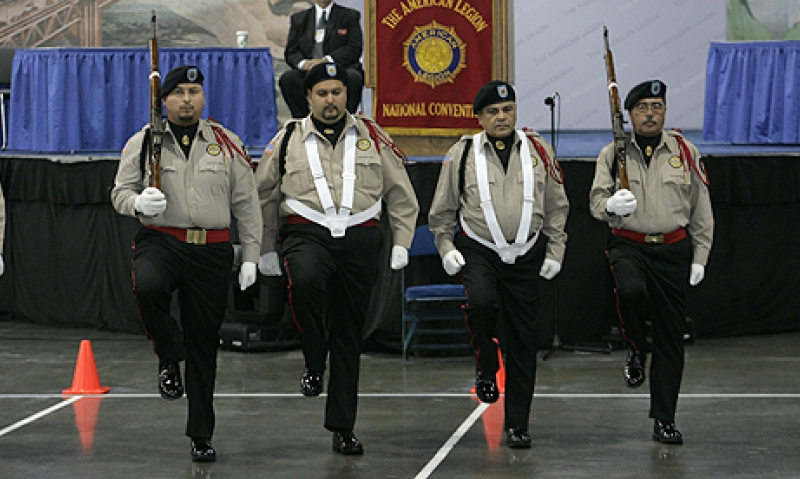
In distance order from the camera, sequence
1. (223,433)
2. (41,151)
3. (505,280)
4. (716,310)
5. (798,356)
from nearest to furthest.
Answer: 1. (505,280)
2. (223,433)
3. (798,356)
4. (716,310)
5. (41,151)

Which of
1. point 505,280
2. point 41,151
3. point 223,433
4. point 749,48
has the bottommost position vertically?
point 223,433

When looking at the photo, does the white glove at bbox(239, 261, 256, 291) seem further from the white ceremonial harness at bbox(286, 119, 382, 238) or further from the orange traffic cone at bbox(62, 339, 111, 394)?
the orange traffic cone at bbox(62, 339, 111, 394)

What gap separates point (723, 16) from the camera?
18484mm

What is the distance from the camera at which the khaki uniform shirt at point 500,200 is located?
7.02 metres

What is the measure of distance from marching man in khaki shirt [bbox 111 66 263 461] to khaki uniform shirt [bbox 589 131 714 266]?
2.03m

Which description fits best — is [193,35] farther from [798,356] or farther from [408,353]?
[798,356]

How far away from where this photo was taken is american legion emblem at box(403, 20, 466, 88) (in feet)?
38.1

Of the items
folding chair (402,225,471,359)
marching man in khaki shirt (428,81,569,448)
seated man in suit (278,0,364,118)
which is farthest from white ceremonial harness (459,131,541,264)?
seated man in suit (278,0,364,118)

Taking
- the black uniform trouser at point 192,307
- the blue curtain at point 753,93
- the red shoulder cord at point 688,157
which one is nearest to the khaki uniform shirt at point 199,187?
the black uniform trouser at point 192,307

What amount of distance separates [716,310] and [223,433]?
547cm

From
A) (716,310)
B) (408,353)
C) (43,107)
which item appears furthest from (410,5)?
(43,107)

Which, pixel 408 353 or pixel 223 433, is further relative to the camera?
pixel 408 353

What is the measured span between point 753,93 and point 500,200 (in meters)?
9.10

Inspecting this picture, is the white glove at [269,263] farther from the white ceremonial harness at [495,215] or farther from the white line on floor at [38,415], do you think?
the white line on floor at [38,415]
